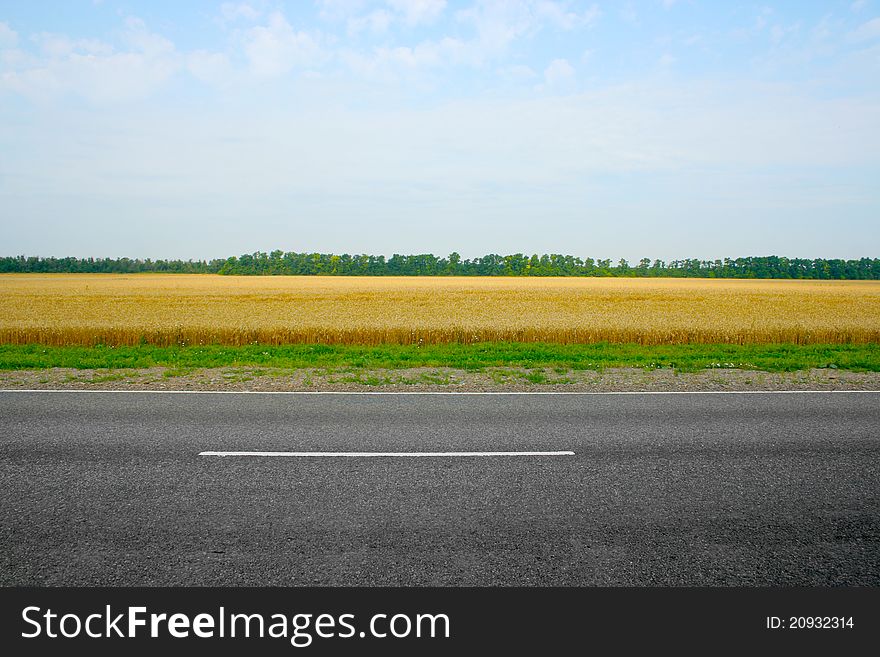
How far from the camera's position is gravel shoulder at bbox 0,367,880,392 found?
428 inches

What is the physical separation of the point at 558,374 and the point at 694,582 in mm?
8799

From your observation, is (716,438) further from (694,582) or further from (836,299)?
(836,299)

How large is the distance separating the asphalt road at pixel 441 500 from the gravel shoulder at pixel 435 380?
2396 mm

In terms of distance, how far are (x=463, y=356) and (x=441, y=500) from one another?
1000 centimetres

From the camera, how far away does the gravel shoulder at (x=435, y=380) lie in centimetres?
1086

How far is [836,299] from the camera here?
120ft

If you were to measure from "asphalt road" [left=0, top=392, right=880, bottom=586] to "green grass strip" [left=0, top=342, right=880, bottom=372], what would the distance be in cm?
518

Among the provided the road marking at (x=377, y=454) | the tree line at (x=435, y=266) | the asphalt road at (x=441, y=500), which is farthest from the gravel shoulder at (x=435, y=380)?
the tree line at (x=435, y=266)

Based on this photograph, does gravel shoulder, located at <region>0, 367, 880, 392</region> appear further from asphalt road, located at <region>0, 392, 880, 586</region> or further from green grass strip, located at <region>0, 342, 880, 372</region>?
asphalt road, located at <region>0, 392, 880, 586</region>

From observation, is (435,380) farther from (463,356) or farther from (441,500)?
(441,500)

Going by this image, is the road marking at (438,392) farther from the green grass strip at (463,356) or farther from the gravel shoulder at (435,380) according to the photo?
the green grass strip at (463,356)

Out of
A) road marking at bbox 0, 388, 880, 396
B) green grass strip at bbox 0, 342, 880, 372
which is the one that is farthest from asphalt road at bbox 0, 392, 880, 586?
green grass strip at bbox 0, 342, 880, 372
